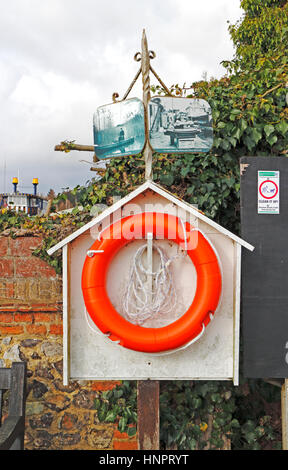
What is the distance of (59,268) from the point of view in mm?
2574

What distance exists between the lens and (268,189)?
2115mm

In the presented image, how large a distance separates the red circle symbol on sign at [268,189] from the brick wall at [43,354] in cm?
134

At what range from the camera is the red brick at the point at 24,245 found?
8.60 ft

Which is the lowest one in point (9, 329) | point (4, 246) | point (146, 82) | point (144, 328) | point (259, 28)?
point (9, 329)

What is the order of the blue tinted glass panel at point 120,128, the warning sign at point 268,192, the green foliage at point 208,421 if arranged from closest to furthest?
the blue tinted glass panel at point 120,128
the warning sign at point 268,192
the green foliage at point 208,421

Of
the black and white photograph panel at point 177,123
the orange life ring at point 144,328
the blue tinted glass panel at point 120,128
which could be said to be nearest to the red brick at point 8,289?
the orange life ring at point 144,328

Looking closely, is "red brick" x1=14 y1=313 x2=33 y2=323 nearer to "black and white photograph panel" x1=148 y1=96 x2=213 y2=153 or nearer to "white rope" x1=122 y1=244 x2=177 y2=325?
"white rope" x1=122 y1=244 x2=177 y2=325

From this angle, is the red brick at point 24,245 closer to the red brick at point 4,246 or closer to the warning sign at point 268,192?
the red brick at point 4,246

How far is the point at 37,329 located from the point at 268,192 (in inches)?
64.1

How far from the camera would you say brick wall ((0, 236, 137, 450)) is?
8.52 feet

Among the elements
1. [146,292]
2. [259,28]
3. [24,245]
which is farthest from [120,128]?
[259,28]

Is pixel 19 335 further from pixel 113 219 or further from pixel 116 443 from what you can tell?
pixel 113 219

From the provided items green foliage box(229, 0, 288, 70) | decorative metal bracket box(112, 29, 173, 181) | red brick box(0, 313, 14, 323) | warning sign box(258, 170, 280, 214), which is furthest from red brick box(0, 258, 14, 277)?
green foliage box(229, 0, 288, 70)

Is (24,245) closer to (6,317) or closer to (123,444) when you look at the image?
(6,317)
